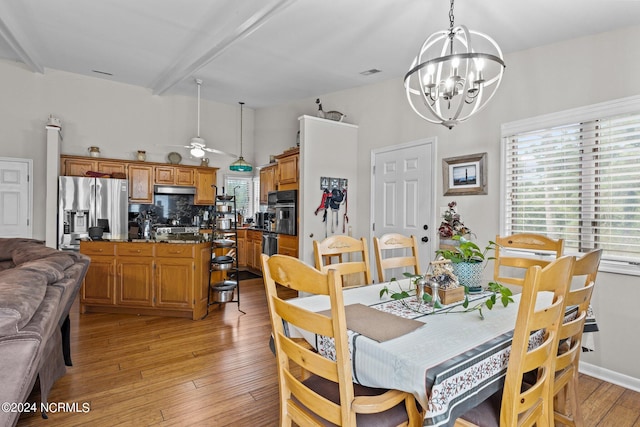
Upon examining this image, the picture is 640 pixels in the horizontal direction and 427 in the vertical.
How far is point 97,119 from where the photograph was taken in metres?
5.61

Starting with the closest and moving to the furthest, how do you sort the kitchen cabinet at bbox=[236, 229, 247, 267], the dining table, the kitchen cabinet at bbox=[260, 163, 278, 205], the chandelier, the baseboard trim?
the dining table
the chandelier
the baseboard trim
the kitchen cabinet at bbox=[260, 163, 278, 205]
the kitchen cabinet at bbox=[236, 229, 247, 267]

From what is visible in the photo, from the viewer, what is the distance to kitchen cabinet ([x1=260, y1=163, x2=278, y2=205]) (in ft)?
20.4

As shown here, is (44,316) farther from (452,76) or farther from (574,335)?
(574,335)

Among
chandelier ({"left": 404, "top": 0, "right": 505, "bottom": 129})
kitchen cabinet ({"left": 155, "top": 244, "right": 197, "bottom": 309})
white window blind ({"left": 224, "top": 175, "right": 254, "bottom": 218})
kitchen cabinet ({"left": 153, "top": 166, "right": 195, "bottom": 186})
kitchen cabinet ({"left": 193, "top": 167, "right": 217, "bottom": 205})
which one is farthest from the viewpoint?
white window blind ({"left": 224, "top": 175, "right": 254, "bottom": 218})

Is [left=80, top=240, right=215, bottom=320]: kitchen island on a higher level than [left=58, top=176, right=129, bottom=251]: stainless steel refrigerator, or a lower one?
lower

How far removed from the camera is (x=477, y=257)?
1.99 meters

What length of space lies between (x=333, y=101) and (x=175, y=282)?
137 inches

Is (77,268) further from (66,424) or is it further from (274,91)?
(274,91)

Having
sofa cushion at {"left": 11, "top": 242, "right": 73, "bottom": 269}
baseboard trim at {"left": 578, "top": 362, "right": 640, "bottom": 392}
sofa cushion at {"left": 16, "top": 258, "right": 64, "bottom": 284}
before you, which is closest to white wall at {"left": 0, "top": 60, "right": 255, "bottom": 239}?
sofa cushion at {"left": 11, "top": 242, "right": 73, "bottom": 269}

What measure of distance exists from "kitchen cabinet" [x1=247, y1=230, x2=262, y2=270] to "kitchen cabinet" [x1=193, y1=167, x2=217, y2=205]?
100cm

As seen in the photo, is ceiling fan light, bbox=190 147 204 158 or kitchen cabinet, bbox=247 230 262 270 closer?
ceiling fan light, bbox=190 147 204 158

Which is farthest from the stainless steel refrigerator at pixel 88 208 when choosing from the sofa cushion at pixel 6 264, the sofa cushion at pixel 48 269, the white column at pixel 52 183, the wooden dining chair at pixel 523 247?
the wooden dining chair at pixel 523 247

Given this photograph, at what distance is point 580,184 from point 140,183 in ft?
19.8

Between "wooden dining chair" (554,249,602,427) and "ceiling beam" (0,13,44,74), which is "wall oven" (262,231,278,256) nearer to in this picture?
"ceiling beam" (0,13,44,74)
